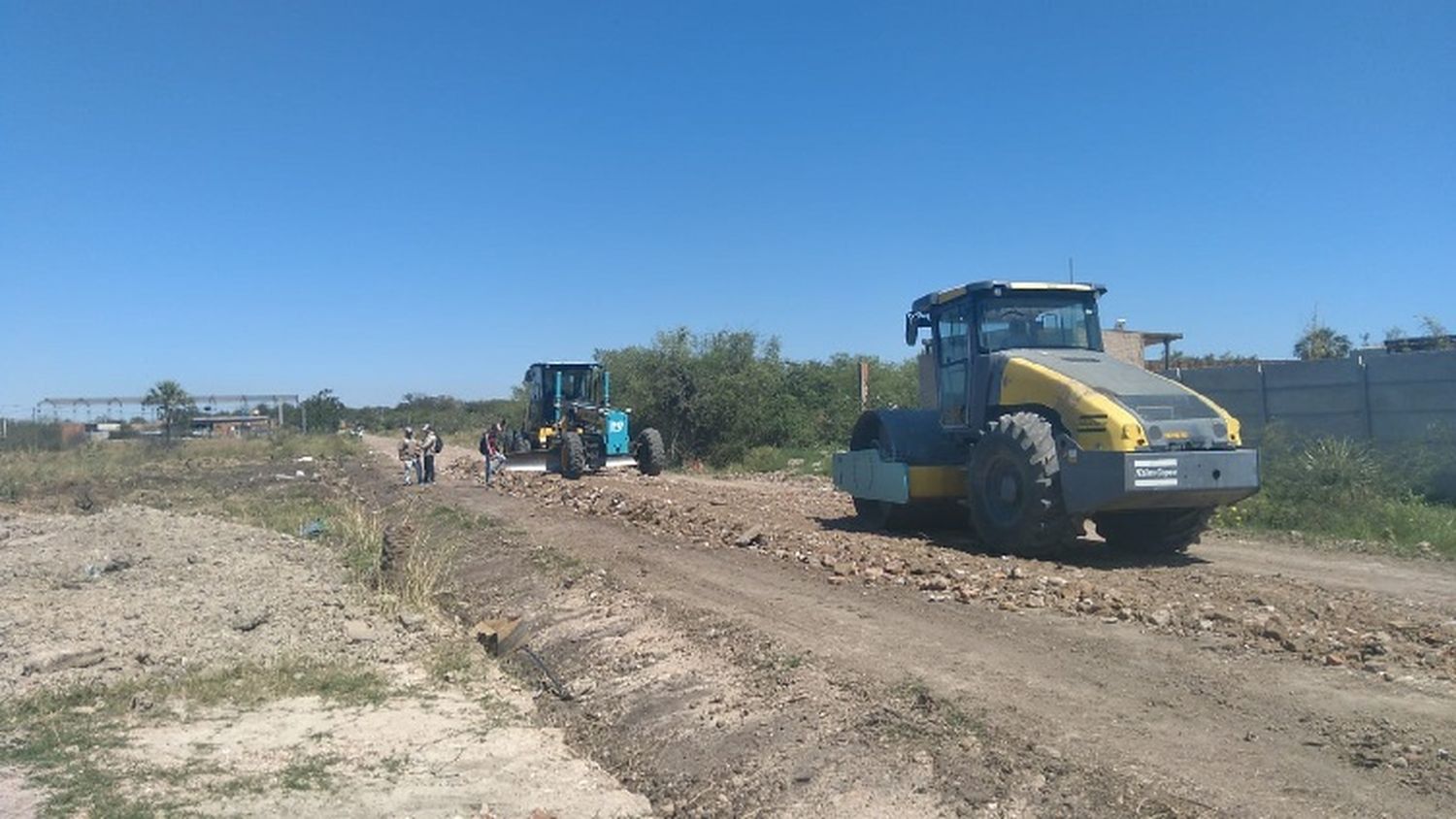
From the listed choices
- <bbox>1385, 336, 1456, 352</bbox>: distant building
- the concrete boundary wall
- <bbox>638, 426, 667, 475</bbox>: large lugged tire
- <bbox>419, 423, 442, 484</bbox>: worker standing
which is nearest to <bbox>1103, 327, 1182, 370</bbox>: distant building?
the concrete boundary wall

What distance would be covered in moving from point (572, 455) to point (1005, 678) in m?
20.1

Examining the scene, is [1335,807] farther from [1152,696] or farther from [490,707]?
[490,707]

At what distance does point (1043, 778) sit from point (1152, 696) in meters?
1.54

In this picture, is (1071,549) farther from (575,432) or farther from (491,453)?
(491,453)

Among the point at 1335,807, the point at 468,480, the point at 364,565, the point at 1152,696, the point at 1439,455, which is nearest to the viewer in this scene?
the point at 1335,807

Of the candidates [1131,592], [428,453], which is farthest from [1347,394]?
[428,453]

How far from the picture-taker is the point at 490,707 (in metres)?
8.20

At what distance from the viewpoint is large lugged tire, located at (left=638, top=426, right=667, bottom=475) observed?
2819 centimetres

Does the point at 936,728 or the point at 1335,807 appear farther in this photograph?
the point at 936,728

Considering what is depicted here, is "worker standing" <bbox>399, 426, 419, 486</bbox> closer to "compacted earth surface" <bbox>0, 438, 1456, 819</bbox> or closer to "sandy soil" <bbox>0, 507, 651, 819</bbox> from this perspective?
"sandy soil" <bbox>0, 507, 651, 819</bbox>

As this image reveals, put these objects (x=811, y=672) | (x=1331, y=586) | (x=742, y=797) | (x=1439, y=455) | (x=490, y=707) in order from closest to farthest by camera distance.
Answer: (x=742, y=797)
(x=811, y=672)
(x=490, y=707)
(x=1331, y=586)
(x=1439, y=455)

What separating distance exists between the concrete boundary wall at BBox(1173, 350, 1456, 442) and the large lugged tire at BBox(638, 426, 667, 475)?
509 inches

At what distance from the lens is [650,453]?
92.4 feet

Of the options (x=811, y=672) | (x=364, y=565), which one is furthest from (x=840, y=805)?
(x=364, y=565)
